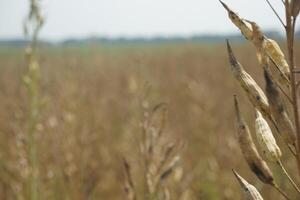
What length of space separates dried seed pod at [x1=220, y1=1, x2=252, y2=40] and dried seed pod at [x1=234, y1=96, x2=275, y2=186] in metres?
0.11

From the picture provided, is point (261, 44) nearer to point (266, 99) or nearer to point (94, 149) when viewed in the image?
point (266, 99)

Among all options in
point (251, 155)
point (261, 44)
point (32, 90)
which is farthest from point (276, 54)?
point (32, 90)

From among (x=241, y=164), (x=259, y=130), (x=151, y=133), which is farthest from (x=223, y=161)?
(x=259, y=130)

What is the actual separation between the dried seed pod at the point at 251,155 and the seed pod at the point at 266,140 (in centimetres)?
1

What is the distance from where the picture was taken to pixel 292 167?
3.10 meters

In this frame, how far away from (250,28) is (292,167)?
8.60ft

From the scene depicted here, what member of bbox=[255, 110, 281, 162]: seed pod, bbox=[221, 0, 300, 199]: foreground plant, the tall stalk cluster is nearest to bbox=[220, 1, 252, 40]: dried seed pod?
bbox=[221, 0, 300, 199]: foreground plant

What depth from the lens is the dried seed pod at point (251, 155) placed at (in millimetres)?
667

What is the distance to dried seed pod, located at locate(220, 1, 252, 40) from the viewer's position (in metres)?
0.65

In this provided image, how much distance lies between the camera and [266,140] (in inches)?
26.5

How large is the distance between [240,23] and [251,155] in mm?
182

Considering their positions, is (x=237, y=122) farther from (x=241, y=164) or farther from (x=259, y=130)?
(x=241, y=164)

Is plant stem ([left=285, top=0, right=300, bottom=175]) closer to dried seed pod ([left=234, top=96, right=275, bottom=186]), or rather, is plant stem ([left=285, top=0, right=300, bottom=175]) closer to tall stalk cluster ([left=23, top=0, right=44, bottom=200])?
dried seed pod ([left=234, top=96, right=275, bottom=186])

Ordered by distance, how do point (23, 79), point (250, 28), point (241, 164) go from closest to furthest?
point (250, 28), point (23, 79), point (241, 164)
